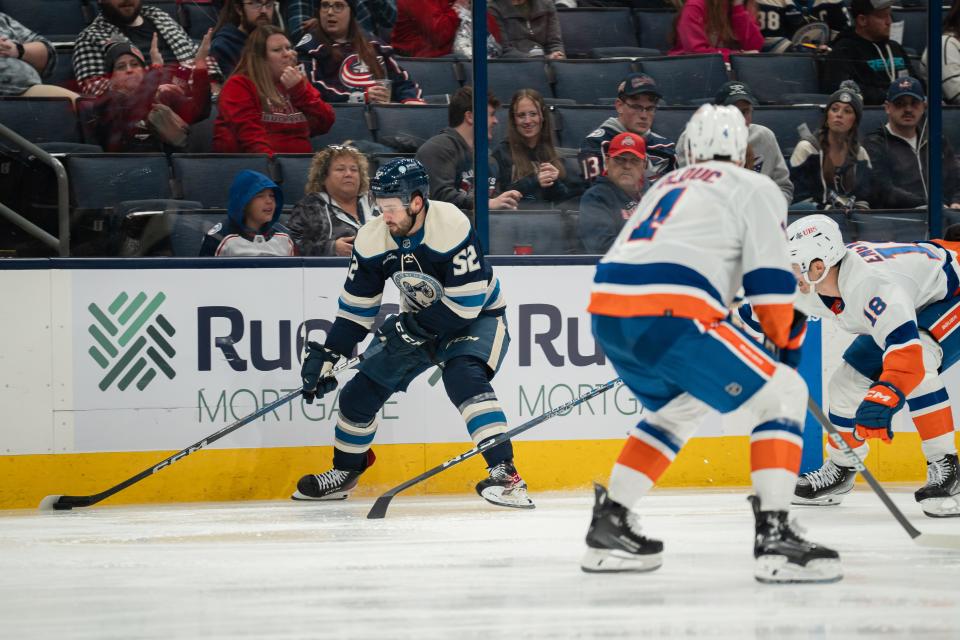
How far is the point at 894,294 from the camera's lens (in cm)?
449

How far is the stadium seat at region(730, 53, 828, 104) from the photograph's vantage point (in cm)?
611

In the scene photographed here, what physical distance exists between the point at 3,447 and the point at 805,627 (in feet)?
11.2

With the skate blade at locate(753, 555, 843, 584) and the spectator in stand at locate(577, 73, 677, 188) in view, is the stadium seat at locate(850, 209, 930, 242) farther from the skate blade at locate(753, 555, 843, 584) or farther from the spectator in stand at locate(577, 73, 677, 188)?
the skate blade at locate(753, 555, 843, 584)

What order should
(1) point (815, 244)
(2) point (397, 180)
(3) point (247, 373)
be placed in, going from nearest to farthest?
(1) point (815, 244), (2) point (397, 180), (3) point (247, 373)

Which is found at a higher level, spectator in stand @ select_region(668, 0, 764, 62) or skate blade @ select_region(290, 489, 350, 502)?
spectator in stand @ select_region(668, 0, 764, 62)

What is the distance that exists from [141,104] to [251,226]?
0.68 meters

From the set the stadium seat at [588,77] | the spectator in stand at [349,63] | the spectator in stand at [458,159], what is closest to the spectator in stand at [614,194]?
the stadium seat at [588,77]

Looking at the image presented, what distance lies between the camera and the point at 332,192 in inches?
221

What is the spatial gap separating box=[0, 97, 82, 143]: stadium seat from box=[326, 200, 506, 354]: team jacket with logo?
1335 mm

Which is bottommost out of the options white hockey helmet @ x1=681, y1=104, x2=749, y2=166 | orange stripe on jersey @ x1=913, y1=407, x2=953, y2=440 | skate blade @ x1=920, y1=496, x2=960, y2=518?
skate blade @ x1=920, y1=496, x2=960, y2=518

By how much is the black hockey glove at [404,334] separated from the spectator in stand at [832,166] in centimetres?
196

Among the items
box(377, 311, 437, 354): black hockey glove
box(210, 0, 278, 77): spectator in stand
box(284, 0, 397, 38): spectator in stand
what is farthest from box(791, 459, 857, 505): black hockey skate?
box(210, 0, 278, 77): spectator in stand

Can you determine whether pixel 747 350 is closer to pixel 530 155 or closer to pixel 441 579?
pixel 441 579

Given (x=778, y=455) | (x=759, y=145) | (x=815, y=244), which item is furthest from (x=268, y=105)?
(x=778, y=455)
